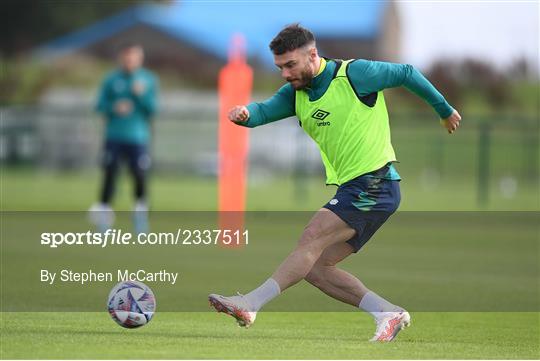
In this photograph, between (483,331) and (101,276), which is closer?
(483,331)

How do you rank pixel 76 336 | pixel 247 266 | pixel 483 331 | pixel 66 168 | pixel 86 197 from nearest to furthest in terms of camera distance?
pixel 76 336, pixel 483 331, pixel 247 266, pixel 86 197, pixel 66 168

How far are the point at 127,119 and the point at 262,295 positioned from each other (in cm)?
920

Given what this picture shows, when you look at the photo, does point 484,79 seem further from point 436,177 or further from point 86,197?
point 86,197

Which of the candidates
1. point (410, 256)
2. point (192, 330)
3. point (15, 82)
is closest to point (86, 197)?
point (410, 256)

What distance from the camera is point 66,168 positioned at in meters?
36.1

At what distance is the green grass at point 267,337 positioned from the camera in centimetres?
749

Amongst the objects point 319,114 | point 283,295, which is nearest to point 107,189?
point 283,295

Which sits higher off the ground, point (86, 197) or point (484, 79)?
point (484, 79)

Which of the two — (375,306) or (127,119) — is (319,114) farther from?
(127,119)

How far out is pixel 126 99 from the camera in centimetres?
1675

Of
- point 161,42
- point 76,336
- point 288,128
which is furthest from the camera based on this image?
point 161,42

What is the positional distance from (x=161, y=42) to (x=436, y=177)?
25.8m

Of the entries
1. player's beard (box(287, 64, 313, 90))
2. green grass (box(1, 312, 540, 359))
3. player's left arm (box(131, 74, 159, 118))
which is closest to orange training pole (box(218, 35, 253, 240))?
player's left arm (box(131, 74, 159, 118))

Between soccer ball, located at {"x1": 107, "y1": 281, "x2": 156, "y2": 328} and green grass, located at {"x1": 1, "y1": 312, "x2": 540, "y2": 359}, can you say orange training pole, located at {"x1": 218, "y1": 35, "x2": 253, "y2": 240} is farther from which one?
soccer ball, located at {"x1": 107, "y1": 281, "x2": 156, "y2": 328}
